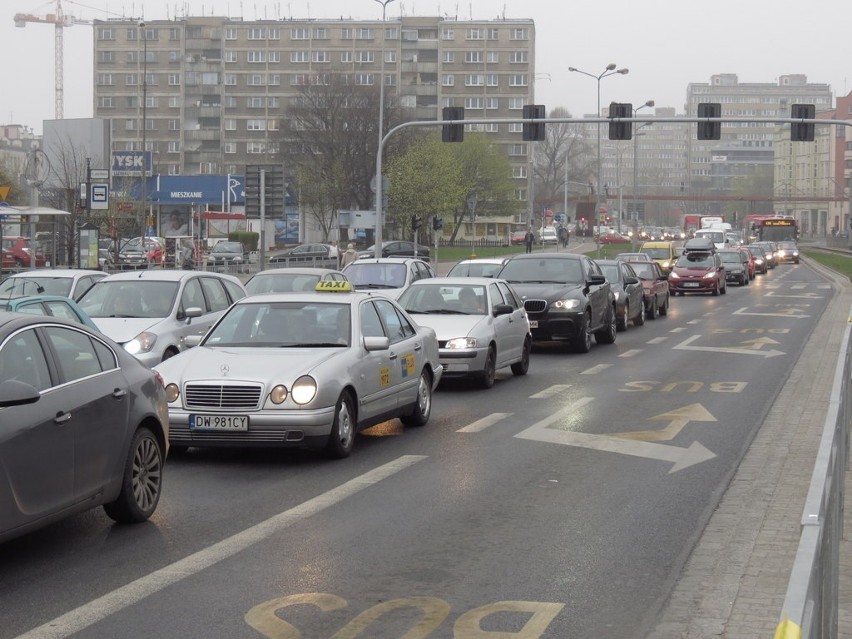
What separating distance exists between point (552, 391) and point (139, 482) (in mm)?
9196

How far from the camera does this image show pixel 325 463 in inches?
448

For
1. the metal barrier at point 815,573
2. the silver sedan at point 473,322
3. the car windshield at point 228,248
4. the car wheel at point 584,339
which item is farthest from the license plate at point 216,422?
the car windshield at point 228,248

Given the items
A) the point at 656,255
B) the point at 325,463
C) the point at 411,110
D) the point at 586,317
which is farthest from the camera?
the point at 411,110

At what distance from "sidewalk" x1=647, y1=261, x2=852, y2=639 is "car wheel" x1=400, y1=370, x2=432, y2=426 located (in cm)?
330

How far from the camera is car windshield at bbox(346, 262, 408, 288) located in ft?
84.6

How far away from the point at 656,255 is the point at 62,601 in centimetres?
5172

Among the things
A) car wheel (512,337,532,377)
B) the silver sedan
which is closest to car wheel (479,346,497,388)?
the silver sedan

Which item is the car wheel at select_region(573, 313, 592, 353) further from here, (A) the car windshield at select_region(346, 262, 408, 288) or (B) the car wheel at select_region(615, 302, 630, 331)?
(B) the car wheel at select_region(615, 302, 630, 331)

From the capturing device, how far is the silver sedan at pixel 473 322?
1727cm

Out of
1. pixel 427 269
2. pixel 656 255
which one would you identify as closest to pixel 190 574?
pixel 427 269

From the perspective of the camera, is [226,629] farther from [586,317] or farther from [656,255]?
[656,255]

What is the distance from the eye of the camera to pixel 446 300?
18766 mm

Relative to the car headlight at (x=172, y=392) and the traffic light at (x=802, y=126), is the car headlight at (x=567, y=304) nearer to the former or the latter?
the car headlight at (x=172, y=392)

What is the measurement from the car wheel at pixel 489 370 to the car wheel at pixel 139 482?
876 cm
